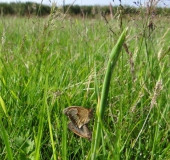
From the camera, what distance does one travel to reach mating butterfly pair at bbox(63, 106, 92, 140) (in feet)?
1.41

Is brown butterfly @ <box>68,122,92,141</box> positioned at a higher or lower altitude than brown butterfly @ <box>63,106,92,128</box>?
lower

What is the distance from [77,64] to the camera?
152cm

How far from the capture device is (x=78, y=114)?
0.44 meters

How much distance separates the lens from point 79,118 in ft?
1.46

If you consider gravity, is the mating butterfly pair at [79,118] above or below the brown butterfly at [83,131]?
above

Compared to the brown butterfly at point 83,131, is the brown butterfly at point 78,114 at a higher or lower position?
higher

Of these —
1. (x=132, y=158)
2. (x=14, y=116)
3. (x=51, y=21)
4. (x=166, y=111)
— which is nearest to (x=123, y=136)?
(x=132, y=158)

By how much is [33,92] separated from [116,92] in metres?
0.32

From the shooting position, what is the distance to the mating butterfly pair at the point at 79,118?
0.43 meters

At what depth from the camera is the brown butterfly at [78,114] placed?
0.43 m

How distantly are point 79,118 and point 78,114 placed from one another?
10 mm

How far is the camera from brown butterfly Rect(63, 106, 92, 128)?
429mm

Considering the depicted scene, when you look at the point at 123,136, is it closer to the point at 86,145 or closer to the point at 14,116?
the point at 86,145

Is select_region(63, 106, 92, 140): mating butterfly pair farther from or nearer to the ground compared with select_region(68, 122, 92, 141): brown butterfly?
farther from the ground
